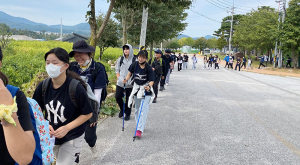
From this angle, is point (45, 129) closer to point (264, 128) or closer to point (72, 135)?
point (72, 135)

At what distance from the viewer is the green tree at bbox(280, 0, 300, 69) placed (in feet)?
86.3

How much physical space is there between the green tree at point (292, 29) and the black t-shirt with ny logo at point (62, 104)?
2890 centimetres

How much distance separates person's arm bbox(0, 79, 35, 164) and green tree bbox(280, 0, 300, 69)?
29768mm

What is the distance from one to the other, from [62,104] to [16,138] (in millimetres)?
1073

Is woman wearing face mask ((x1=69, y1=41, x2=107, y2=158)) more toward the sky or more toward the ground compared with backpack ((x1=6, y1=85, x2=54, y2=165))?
more toward the sky

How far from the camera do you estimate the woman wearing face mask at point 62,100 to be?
223cm

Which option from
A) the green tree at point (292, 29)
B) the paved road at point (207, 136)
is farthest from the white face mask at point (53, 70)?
the green tree at point (292, 29)

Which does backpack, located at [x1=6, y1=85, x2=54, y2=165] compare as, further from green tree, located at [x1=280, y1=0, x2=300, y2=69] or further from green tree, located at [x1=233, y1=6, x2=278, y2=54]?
green tree, located at [x1=233, y1=6, x2=278, y2=54]

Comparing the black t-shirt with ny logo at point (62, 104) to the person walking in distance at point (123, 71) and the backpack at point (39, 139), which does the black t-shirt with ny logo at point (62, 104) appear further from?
the person walking in distance at point (123, 71)

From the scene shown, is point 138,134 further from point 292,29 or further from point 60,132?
Result: point 292,29

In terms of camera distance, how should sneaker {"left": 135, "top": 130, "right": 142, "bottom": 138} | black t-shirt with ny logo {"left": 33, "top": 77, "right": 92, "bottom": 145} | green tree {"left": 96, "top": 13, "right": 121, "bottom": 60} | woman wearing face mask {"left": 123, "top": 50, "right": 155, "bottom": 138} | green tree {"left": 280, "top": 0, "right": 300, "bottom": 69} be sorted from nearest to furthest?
black t-shirt with ny logo {"left": 33, "top": 77, "right": 92, "bottom": 145} → sneaker {"left": 135, "top": 130, "right": 142, "bottom": 138} → woman wearing face mask {"left": 123, "top": 50, "right": 155, "bottom": 138} → green tree {"left": 96, "top": 13, "right": 121, "bottom": 60} → green tree {"left": 280, "top": 0, "right": 300, "bottom": 69}

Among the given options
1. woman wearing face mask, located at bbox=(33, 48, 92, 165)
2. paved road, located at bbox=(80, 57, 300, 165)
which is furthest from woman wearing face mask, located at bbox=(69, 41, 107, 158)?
woman wearing face mask, located at bbox=(33, 48, 92, 165)

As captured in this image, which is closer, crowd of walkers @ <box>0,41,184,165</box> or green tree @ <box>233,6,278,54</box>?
crowd of walkers @ <box>0,41,184,165</box>

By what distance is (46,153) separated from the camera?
5.42ft
